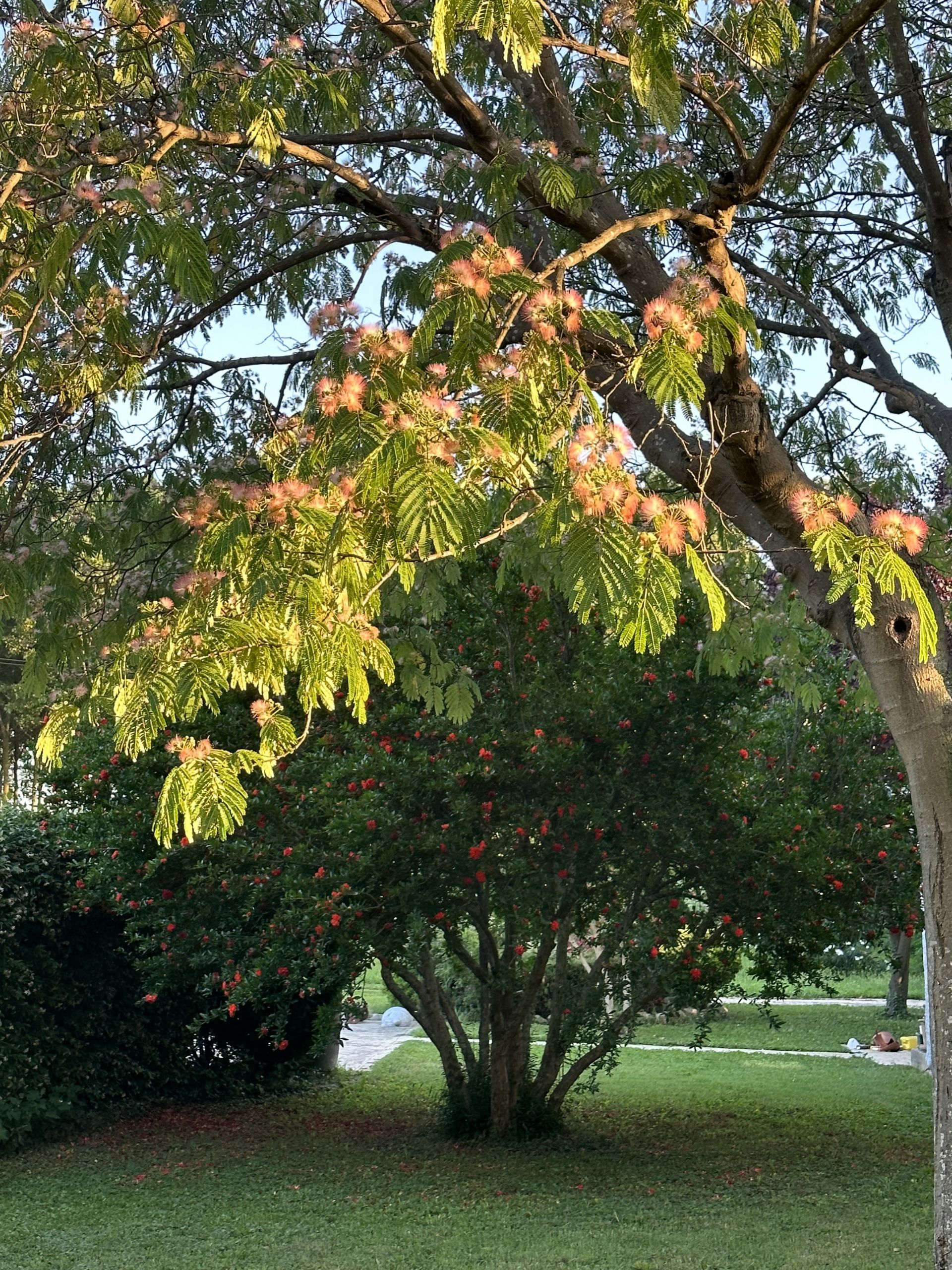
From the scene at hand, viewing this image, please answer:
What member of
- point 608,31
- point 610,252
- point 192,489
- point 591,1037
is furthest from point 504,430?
point 591,1037

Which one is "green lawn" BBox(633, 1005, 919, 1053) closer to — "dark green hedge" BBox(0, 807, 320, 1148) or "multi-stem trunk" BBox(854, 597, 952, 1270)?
"dark green hedge" BBox(0, 807, 320, 1148)

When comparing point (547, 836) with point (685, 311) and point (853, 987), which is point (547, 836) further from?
point (853, 987)

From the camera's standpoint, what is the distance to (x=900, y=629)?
4613mm

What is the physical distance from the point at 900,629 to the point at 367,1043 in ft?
52.0

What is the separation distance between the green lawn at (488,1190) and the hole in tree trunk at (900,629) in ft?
13.8

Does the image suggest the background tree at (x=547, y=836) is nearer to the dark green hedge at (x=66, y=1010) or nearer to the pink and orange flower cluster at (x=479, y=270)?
the dark green hedge at (x=66, y=1010)

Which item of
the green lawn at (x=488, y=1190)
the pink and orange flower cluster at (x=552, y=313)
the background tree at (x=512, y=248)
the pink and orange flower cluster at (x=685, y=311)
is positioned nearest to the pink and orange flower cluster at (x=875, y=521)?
the background tree at (x=512, y=248)

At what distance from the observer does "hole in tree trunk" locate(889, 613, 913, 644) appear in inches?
181

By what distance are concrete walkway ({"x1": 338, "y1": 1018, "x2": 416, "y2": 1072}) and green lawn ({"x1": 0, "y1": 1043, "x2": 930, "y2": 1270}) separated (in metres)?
2.87

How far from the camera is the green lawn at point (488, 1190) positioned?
749 centimetres

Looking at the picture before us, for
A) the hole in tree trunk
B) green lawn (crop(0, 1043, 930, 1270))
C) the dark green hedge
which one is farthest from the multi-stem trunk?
the dark green hedge

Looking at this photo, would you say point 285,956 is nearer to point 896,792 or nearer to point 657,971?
point 657,971

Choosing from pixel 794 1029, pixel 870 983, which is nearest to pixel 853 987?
pixel 870 983

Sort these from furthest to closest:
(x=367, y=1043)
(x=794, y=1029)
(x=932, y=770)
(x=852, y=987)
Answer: (x=852, y=987) → (x=794, y=1029) → (x=367, y=1043) → (x=932, y=770)
